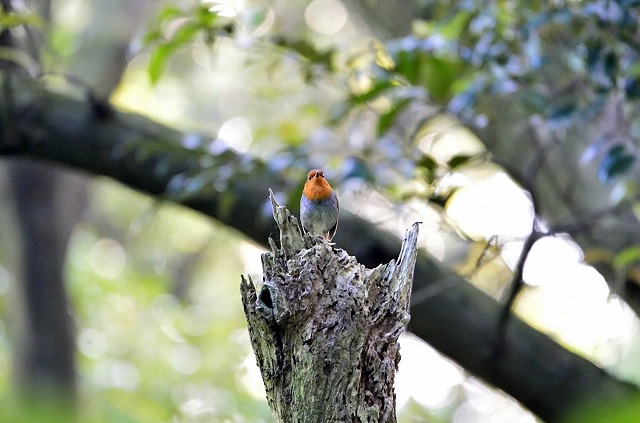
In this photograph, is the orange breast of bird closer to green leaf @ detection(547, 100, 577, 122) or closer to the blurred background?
the blurred background

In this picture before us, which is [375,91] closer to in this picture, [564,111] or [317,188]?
[317,188]

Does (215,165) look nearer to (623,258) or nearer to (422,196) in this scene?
(422,196)

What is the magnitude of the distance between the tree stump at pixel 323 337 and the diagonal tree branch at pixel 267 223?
5.58ft

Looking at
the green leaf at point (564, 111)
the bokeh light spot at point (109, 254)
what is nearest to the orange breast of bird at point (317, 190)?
the green leaf at point (564, 111)

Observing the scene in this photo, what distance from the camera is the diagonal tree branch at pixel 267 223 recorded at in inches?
159

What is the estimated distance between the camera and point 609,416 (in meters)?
0.78

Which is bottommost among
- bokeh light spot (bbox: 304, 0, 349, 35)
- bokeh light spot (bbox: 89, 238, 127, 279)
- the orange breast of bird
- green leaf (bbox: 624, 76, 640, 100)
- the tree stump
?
the tree stump

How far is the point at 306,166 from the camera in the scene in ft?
12.6

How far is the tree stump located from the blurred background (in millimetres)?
→ 486

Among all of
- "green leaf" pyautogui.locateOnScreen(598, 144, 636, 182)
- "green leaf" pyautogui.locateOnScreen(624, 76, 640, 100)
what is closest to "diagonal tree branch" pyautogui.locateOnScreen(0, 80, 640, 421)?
"green leaf" pyautogui.locateOnScreen(598, 144, 636, 182)

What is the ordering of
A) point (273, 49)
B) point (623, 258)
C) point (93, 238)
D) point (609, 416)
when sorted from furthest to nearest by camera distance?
point (93, 238) → point (273, 49) → point (623, 258) → point (609, 416)

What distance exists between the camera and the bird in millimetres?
3365

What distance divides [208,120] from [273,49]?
1072 centimetres

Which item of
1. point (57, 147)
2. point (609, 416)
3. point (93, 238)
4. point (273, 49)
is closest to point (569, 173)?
point (273, 49)
